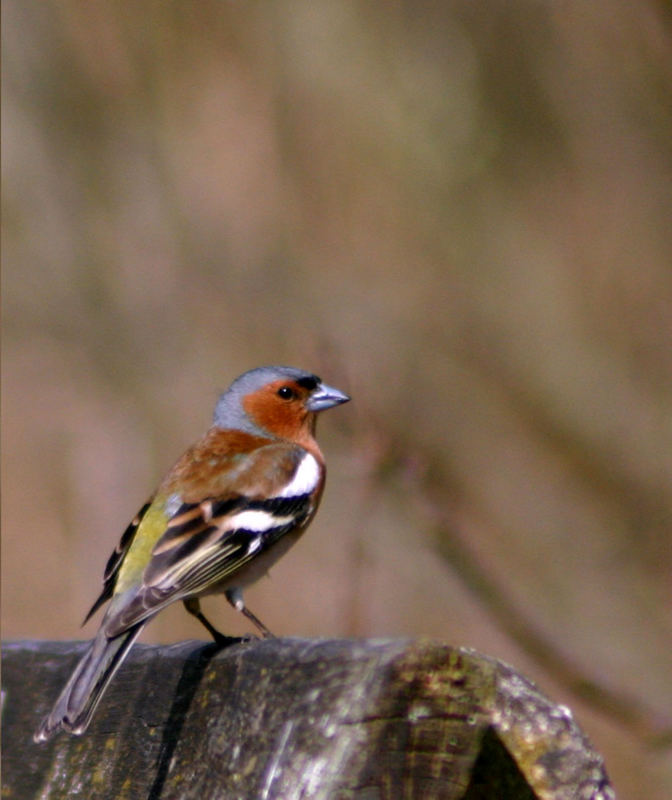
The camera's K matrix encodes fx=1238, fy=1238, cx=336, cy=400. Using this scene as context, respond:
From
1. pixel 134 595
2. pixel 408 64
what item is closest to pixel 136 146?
pixel 408 64

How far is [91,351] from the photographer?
5.63 metres

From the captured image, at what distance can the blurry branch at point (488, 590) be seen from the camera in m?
3.68

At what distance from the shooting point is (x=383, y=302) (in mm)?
5121

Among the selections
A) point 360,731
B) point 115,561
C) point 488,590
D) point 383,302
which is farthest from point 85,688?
point 383,302

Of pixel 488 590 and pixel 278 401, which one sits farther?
pixel 278 401

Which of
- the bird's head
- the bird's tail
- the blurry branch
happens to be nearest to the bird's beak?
the bird's head

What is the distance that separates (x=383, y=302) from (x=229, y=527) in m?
1.97

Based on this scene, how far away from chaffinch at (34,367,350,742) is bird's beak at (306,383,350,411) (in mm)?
15

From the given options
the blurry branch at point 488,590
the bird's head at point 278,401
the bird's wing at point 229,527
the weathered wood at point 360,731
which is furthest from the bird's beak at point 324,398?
the weathered wood at point 360,731

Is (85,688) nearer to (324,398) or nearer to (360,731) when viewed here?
(360,731)

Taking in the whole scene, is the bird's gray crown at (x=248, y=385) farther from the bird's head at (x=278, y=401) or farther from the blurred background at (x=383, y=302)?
the blurred background at (x=383, y=302)

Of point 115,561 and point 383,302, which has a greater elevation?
point 383,302

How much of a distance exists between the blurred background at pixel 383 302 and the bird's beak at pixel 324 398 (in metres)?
0.10

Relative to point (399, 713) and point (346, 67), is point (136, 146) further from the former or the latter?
point (399, 713)
